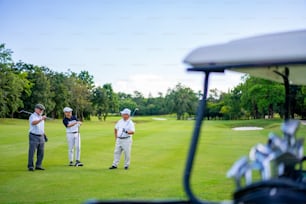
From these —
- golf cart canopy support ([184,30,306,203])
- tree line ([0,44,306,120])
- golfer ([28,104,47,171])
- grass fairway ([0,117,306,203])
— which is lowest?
grass fairway ([0,117,306,203])

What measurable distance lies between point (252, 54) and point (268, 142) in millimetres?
465

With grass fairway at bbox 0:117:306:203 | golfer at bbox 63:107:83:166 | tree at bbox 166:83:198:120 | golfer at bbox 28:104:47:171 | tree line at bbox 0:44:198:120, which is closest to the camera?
grass fairway at bbox 0:117:306:203

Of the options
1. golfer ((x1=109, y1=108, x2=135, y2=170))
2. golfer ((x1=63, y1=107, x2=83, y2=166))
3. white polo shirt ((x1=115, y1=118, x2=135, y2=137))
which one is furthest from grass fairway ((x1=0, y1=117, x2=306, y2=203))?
white polo shirt ((x1=115, y1=118, x2=135, y2=137))

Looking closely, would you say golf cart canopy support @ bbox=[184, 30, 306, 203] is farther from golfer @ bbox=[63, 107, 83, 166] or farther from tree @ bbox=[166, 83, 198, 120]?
tree @ bbox=[166, 83, 198, 120]

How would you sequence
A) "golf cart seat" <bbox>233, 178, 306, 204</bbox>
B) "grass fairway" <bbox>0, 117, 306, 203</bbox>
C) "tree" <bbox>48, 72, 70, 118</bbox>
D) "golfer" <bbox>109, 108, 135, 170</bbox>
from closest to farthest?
"golf cart seat" <bbox>233, 178, 306, 204</bbox>
"grass fairway" <bbox>0, 117, 306, 203</bbox>
"golfer" <bbox>109, 108, 135, 170</bbox>
"tree" <bbox>48, 72, 70, 118</bbox>

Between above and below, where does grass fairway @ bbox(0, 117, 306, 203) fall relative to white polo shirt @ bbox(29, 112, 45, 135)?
below

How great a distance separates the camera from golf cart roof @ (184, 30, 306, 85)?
210 centimetres

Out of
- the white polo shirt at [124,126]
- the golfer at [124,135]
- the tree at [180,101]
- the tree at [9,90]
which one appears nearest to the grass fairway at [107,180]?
the golfer at [124,135]

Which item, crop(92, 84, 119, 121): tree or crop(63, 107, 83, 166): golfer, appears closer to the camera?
crop(63, 107, 83, 166): golfer

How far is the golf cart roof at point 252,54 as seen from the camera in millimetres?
2098

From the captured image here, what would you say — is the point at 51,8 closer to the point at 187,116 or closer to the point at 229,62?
the point at 229,62

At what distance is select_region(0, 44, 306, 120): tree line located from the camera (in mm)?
43938

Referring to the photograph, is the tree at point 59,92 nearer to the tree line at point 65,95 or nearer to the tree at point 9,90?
the tree line at point 65,95

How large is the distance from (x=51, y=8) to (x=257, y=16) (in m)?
13.5
